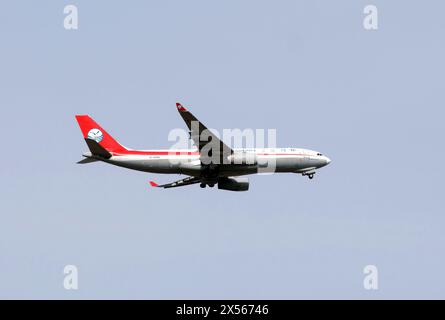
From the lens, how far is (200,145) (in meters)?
95.6

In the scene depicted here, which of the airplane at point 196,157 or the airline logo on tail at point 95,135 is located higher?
the airline logo on tail at point 95,135

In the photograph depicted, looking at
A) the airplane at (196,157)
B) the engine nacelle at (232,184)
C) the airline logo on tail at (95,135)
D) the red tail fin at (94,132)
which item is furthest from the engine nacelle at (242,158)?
the airline logo on tail at (95,135)

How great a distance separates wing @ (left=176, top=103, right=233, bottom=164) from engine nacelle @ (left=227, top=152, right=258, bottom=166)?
0.62 meters

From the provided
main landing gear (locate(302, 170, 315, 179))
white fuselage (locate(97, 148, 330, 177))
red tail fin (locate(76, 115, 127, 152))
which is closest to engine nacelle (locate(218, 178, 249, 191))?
white fuselage (locate(97, 148, 330, 177))

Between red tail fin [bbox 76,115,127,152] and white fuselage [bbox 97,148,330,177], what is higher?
red tail fin [bbox 76,115,127,152]

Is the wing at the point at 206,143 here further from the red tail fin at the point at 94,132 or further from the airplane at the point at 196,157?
the red tail fin at the point at 94,132

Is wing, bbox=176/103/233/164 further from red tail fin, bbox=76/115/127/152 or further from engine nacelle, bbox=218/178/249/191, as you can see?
red tail fin, bbox=76/115/127/152

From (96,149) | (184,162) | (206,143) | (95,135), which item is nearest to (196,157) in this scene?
(184,162)

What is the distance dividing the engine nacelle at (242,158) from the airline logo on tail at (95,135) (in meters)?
14.4

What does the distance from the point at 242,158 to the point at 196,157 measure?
5002 millimetres

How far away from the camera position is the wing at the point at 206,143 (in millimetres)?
91125

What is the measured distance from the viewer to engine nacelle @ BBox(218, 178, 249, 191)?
10481 centimetres

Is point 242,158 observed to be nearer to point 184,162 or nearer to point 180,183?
point 184,162
